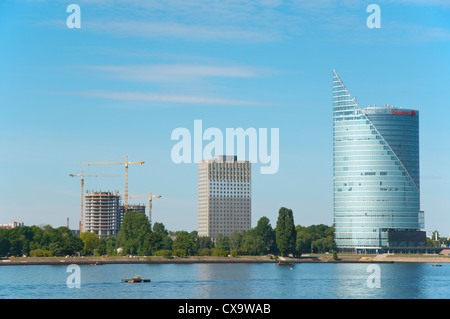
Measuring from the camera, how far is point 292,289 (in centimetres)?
16012

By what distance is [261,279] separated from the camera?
192 metres
